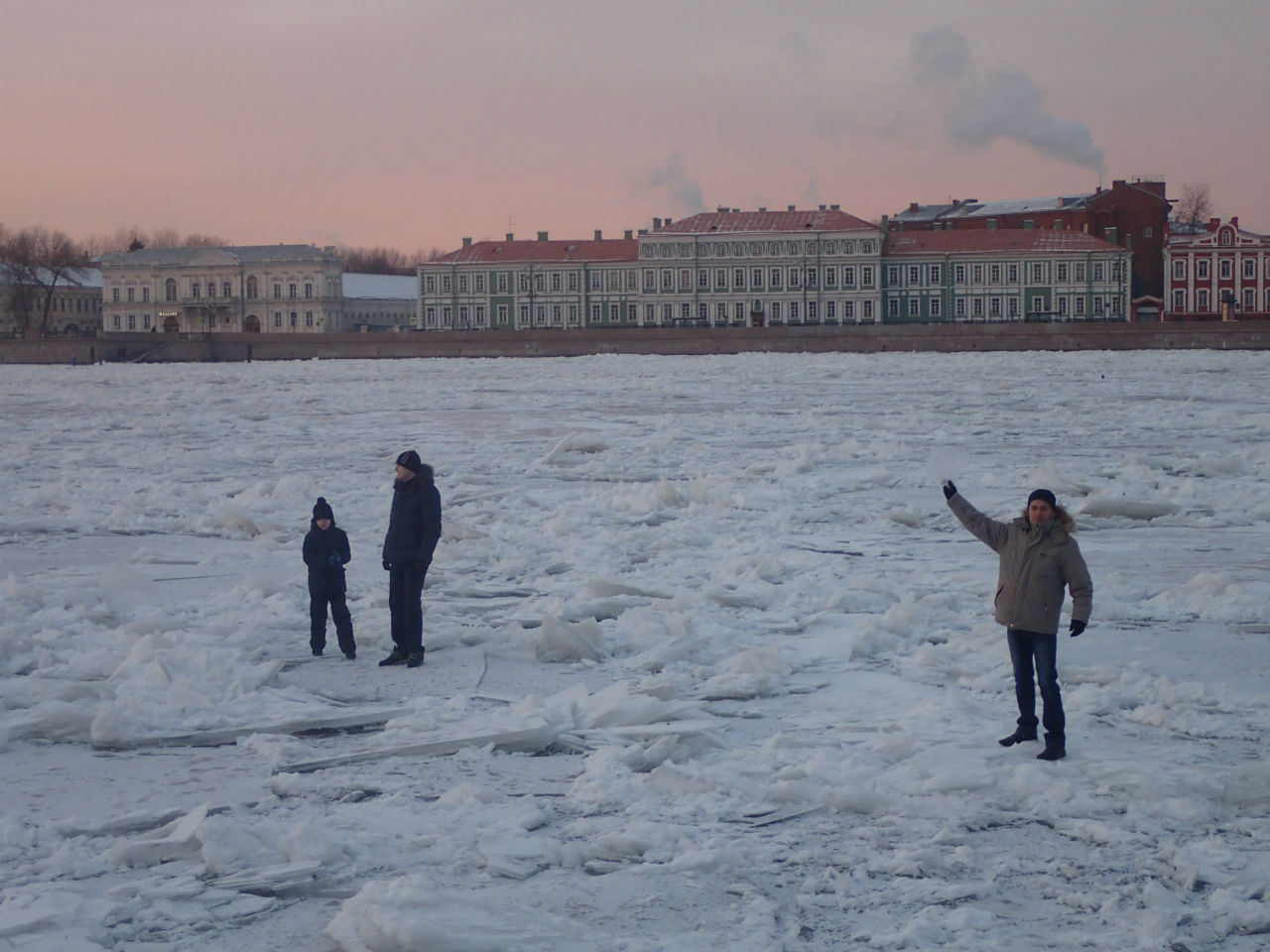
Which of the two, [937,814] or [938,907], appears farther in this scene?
[937,814]

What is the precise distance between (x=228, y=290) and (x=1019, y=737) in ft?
332

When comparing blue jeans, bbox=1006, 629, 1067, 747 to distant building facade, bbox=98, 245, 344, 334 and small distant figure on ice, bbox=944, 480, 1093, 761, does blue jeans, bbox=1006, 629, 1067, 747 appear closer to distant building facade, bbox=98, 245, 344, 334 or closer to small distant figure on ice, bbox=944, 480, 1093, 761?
small distant figure on ice, bbox=944, 480, 1093, 761

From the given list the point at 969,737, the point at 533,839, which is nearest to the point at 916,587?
the point at 969,737

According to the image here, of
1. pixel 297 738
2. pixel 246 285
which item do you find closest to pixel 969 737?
pixel 297 738

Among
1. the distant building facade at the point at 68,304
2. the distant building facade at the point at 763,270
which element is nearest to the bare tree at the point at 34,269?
the distant building facade at the point at 68,304

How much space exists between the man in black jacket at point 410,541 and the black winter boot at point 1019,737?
2.99m

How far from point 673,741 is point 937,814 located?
1.24 metres

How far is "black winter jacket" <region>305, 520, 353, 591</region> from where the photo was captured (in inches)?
314

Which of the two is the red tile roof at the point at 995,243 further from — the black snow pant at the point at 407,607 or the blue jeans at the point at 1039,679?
the blue jeans at the point at 1039,679

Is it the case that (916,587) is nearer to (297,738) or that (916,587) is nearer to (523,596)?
(523,596)

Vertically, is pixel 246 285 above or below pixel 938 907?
above

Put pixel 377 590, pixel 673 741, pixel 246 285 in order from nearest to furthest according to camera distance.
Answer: pixel 673 741 < pixel 377 590 < pixel 246 285

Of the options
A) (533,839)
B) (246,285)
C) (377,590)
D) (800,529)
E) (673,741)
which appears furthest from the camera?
(246,285)

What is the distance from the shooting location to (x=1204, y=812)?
552 cm
